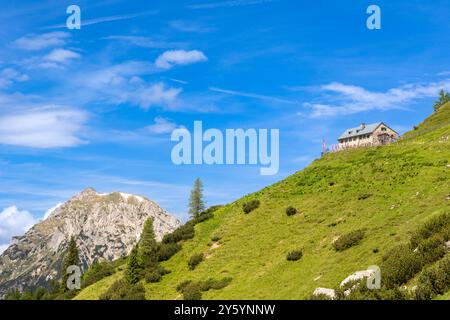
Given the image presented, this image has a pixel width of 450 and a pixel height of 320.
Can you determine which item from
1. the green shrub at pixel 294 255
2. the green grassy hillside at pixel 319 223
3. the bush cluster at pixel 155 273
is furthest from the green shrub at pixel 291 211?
the bush cluster at pixel 155 273

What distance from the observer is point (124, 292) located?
50094 millimetres

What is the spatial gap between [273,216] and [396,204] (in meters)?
18.2

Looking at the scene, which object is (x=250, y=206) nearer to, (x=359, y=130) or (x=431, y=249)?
(x=431, y=249)

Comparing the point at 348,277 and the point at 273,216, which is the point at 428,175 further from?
the point at 348,277

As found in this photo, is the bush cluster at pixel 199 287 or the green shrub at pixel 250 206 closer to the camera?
the bush cluster at pixel 199 287

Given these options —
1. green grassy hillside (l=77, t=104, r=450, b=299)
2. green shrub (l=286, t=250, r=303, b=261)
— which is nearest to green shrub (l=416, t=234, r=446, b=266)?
green grassy hillside (l=77, t=104, r=450, b=299)

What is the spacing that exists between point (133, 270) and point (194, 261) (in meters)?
8.17

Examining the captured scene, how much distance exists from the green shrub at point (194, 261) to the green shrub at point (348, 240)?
18.6m

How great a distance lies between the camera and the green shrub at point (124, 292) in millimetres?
47594

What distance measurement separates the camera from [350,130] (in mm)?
117688

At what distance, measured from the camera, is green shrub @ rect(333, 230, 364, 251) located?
39.4 meters

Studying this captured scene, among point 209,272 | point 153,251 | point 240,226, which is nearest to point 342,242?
point 209,272

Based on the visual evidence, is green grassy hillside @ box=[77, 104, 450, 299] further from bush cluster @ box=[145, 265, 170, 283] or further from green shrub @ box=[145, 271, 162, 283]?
green shrub @ box=[145, 271, 162, 283]

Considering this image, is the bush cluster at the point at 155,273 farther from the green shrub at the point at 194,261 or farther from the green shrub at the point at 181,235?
the green shrub at the point at 181,235
